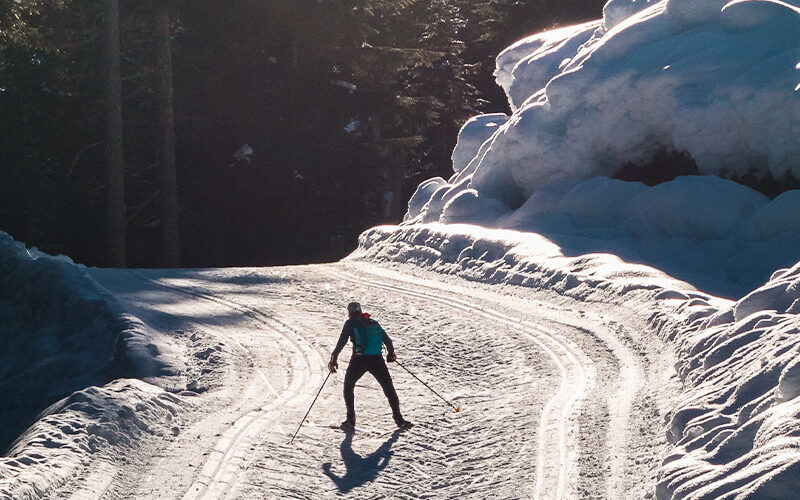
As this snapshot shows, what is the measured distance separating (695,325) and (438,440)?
4.14 metres

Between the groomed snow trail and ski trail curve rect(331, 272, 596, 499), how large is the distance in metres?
0.02

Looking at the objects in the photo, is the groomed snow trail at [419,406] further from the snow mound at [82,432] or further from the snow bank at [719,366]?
the snow bank at [719,366]

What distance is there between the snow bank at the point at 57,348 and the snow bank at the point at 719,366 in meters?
5.76

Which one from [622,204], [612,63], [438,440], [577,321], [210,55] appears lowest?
[438,440]

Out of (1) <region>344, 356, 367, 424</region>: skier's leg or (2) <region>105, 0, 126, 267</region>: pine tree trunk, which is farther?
(2) <region>105, 0, 126, 267</region>: pine tree trunk

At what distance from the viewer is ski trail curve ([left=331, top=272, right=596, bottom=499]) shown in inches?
334

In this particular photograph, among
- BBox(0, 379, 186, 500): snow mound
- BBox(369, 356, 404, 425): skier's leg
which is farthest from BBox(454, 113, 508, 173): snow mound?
BBox(0, 379, 186, 500): snow mound

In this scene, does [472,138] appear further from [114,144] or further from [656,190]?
[114,144]

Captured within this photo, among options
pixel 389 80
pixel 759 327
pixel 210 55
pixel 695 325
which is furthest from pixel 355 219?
pixel 759 327

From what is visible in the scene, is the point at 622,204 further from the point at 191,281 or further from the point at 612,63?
the point at 191,281

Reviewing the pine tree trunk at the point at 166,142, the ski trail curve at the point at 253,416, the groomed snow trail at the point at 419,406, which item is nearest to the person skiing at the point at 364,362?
the groomed snow trail at the point at 419,406

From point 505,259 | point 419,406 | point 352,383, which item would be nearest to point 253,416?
point 352,383

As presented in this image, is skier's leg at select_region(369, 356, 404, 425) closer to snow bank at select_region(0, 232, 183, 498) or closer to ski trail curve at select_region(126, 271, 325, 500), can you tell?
ski trail curve at select_region(126, 271, 325, 500)

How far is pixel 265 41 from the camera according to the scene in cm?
3422
